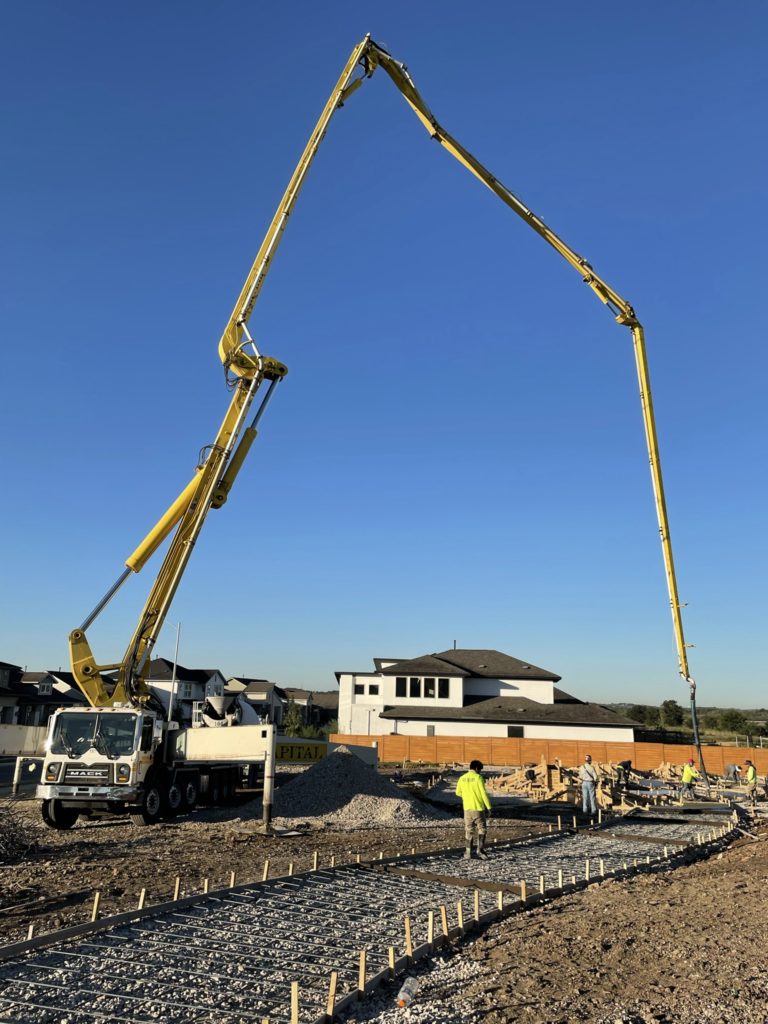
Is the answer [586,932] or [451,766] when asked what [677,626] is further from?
[451,766]

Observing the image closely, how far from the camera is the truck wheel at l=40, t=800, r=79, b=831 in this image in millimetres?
17922

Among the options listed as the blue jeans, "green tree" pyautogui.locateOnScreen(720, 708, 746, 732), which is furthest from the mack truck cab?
"green tree" pyautogui.locateOnScreen(720, 708, 746, 732)

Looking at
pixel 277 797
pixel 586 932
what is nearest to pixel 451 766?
pixel 277 797

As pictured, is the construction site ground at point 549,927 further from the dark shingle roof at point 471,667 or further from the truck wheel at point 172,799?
the dark shingle roof at point 471,667

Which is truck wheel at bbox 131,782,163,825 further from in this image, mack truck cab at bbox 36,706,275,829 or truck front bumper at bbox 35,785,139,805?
truck front bumper at bbox 35,785,139,805

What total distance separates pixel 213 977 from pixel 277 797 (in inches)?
642

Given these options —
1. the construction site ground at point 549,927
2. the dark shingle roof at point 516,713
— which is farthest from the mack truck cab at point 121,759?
the dark shingle roof at point 516,713

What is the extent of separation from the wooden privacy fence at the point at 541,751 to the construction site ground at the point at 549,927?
2901 centimetres

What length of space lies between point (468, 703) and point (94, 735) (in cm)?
4061

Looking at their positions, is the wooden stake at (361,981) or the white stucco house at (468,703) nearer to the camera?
the wooden stake at (361,981)

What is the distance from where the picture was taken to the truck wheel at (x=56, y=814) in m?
17.9

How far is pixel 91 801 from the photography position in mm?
17562

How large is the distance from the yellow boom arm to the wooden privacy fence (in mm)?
27557

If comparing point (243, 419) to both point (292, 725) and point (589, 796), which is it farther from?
point (292, 725)
